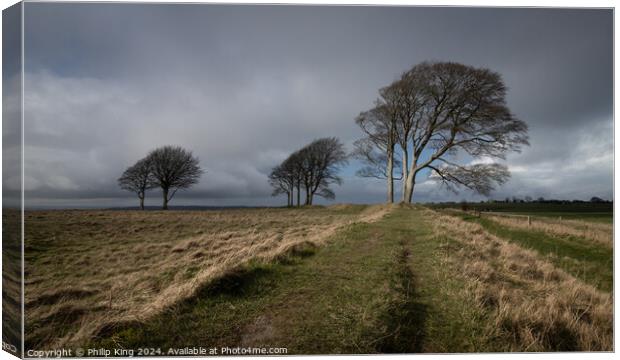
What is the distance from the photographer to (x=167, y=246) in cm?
720

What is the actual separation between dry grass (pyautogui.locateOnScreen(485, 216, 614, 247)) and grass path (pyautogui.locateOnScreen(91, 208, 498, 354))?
5.93 feet

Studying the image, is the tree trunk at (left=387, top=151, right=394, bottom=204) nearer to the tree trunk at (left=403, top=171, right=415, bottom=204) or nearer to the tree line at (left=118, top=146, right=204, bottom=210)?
the tree trunk at (left=403, top=171, right=415, bottom=204)

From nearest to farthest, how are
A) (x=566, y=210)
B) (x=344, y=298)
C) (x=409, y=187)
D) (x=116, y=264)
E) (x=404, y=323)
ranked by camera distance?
(x=404, y=323) → (x=344, y=298) → (x=566, y=210) → (x=409, y=187) → (x=116, y=264)

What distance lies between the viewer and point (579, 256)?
3629 mm

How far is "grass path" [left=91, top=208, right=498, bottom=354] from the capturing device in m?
2.75

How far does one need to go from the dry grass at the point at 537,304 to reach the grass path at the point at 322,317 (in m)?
0.26

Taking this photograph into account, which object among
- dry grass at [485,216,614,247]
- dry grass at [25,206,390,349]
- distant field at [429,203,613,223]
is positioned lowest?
dry grass at [25,206,390,349]

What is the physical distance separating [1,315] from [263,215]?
8702 mm

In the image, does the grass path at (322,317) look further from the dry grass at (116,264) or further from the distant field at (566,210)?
the distant field at (566,210)

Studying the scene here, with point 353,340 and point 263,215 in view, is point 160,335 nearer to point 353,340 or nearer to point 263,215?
point 353,340

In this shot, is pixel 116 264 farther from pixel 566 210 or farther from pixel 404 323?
pixel 566 210

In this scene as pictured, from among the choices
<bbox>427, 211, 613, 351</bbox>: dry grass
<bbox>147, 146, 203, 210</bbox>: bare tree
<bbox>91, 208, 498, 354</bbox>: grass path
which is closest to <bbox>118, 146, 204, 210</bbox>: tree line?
<bbox>147, 146, 203, 210</bbox>: bare tree

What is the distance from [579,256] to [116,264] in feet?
24.0

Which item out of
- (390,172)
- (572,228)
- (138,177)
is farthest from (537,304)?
(138,177)
